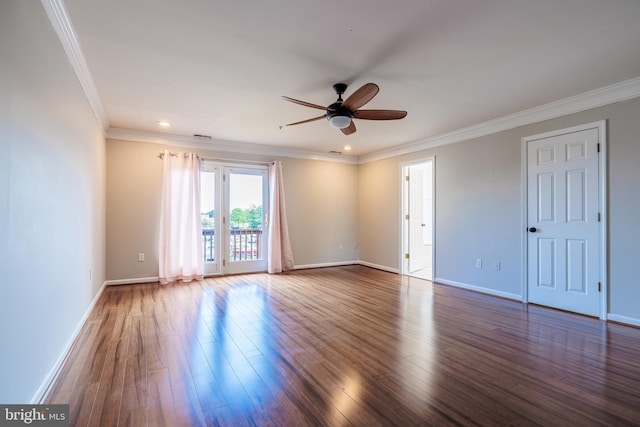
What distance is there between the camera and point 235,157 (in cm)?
559

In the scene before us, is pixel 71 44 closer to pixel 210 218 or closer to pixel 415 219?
pixel 210 218

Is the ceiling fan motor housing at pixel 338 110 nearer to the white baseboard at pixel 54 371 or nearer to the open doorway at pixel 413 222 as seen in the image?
the open doorway at pixel 413 222

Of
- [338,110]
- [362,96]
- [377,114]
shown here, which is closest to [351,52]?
[362,96]

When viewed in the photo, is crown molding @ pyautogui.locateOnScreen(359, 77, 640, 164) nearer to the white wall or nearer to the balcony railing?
the balcony railing

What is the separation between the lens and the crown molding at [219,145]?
185 inches

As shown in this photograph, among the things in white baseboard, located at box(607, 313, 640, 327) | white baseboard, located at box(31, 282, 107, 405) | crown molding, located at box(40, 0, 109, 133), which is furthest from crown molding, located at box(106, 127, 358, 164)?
white baseboard, located at box(607, 313, 640, 327)

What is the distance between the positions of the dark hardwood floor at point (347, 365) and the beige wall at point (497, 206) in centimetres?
54

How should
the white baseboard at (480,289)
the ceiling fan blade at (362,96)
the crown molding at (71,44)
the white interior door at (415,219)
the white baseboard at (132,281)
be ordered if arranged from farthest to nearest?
the white interior door at (415,219) → the white baseboard at (132,281) → the white baseboard at (480,289) → the ceiling fan blade at (362,96) → the crown molding at (71,44)

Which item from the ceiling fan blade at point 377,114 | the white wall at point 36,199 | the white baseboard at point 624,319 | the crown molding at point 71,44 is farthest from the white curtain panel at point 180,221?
the white baseboard at point 624,319

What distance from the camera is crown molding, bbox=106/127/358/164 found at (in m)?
4.70

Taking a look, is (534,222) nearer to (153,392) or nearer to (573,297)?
(573,297)

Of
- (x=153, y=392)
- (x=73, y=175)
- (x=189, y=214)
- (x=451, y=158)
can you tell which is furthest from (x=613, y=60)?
(x=189, y=214)

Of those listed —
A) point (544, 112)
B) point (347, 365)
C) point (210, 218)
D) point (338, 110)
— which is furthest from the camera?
point (210, 218)

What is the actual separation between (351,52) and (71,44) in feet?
7.34
